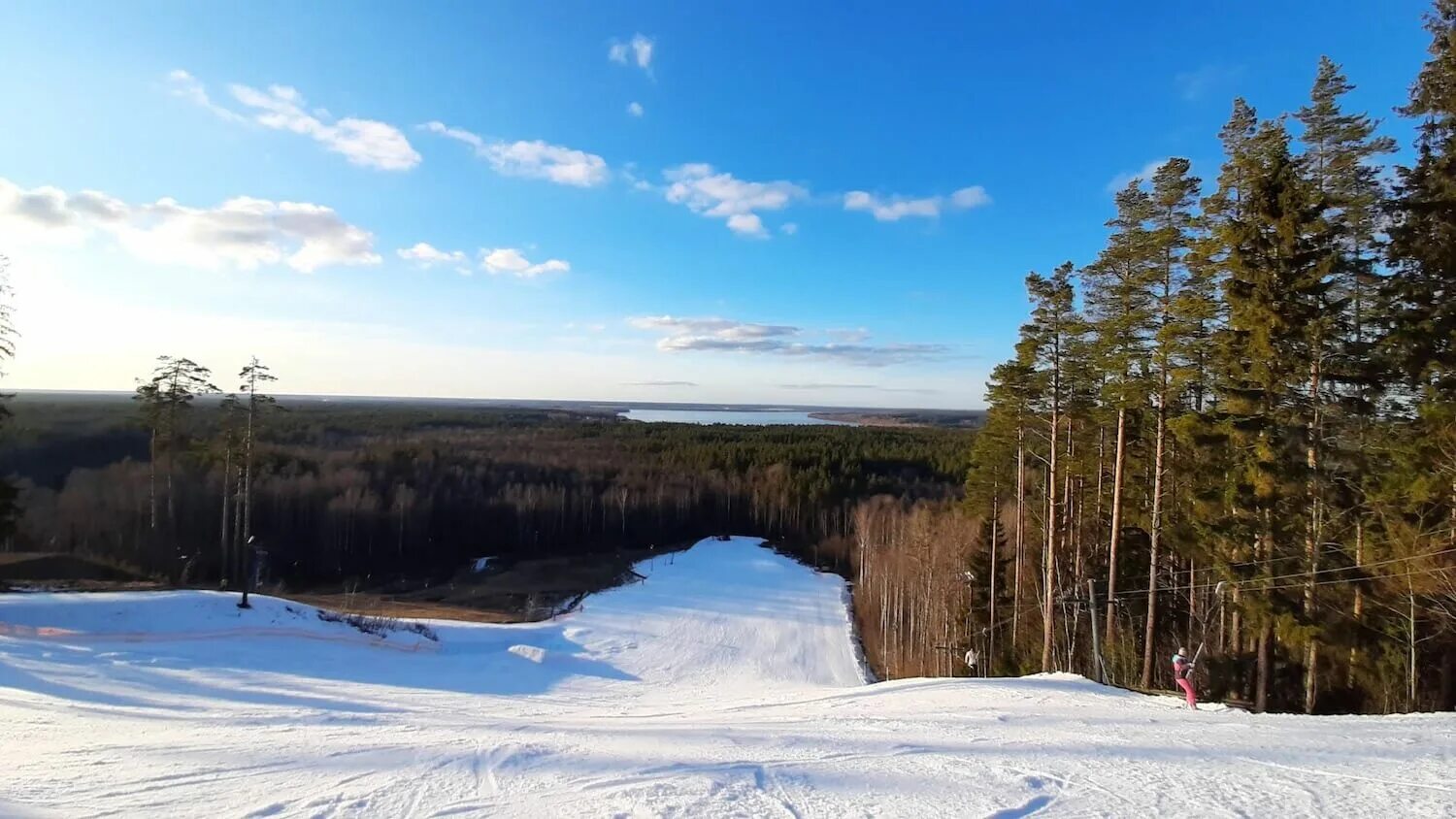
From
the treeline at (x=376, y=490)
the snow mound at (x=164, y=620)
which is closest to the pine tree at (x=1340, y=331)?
the snow mound at (x=164, y=620)

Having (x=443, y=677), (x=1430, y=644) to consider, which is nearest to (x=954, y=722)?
(x=1430, y=644)

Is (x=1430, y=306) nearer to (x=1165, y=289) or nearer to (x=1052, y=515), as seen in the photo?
(x=1165, y=289)

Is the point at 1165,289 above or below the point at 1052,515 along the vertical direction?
above

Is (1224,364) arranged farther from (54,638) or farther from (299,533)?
(299,533)

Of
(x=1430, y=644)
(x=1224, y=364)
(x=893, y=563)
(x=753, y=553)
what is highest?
(x=1224, y=364)

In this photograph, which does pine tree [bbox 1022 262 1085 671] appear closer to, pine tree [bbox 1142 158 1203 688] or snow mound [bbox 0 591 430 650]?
pine tree [bbox 1142 158 1203 688]

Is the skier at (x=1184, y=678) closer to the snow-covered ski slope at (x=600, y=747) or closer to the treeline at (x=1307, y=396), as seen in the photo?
the snow-covered ski slope at (x=600, y=747)

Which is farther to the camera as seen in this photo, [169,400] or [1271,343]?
[169,400]

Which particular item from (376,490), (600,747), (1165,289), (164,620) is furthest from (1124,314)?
(376,490)
